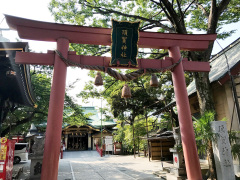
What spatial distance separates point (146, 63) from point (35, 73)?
38.2ft

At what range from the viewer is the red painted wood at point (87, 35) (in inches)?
208

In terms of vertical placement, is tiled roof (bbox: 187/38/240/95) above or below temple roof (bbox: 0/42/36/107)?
above

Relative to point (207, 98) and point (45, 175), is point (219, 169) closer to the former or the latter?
point (207, 98)

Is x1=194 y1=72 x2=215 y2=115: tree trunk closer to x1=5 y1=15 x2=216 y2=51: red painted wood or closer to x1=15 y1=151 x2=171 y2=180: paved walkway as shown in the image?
x1=5 y1=15 x2=216 y2=51: red painted wood

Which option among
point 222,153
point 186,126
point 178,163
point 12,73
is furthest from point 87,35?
point 178,163

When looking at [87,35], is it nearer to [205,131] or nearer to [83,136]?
[205,131]

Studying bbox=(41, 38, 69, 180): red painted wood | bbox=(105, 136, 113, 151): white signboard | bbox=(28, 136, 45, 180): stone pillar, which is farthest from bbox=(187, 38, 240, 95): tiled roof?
bbox=(105, 136, 113, 151): white signboard

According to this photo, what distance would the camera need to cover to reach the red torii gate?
4.70m

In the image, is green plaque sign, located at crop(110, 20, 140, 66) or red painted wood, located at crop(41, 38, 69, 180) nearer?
red painted wood, located at crop(41, 38, 69, 180)

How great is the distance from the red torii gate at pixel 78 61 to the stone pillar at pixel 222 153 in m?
0.77

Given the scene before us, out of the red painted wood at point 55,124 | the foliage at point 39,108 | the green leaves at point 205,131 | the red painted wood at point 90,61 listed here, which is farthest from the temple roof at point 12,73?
the green leaves at point 205,131

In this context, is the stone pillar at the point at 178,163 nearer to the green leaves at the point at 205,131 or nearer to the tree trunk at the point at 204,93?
the green leaves at the point at 205,131

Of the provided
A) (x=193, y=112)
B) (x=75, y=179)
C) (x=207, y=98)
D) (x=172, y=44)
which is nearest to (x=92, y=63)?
(x=172, y=44)

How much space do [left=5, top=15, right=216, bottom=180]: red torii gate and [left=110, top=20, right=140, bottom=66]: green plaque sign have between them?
28cm
